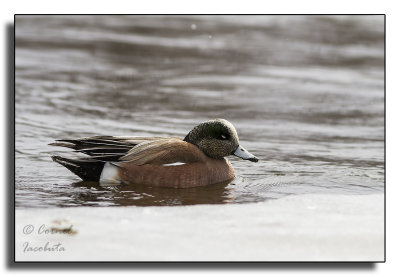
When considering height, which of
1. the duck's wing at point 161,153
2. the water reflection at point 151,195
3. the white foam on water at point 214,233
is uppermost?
the duck's wing at point 161,153

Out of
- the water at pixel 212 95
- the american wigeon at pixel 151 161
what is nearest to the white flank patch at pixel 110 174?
the american wigeon at pixel 151 161

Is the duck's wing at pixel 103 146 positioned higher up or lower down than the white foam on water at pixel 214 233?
higher up

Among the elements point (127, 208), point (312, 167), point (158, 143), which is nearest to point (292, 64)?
point (312, 167)

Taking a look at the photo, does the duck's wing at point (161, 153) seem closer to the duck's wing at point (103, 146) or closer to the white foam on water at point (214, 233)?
the duck's wing at point (103, 146)

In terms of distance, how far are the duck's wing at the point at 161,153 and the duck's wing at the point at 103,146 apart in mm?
73

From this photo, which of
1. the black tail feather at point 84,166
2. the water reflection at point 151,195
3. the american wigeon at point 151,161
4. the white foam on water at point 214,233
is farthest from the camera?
the black tail feather at point 84,166

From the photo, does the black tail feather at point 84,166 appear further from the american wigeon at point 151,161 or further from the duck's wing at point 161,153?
the duck's wing at point 161,153

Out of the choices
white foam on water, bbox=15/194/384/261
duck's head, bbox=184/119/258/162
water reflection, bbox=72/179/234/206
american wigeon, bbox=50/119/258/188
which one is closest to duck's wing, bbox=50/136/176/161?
american wigeon, bbox=50/119/258/188

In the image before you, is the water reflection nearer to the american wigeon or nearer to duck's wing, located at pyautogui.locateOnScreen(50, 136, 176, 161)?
the american wigeon

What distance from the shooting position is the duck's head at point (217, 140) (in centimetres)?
821

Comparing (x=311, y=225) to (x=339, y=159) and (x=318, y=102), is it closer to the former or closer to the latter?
(x=339, y=159)

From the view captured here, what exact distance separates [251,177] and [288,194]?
727 mm

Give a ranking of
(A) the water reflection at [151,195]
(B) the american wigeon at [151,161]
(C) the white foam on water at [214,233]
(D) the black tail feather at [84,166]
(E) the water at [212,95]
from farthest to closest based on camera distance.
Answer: (E) the water at [212,95] < (D) the black tail feather at [84,166] < (B) the american wigeon at [151,161] < (A) the water reflection at [151,195] < (C) the white foam on water at [214,233]

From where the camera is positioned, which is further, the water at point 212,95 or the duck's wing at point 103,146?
the water at point 212,95
